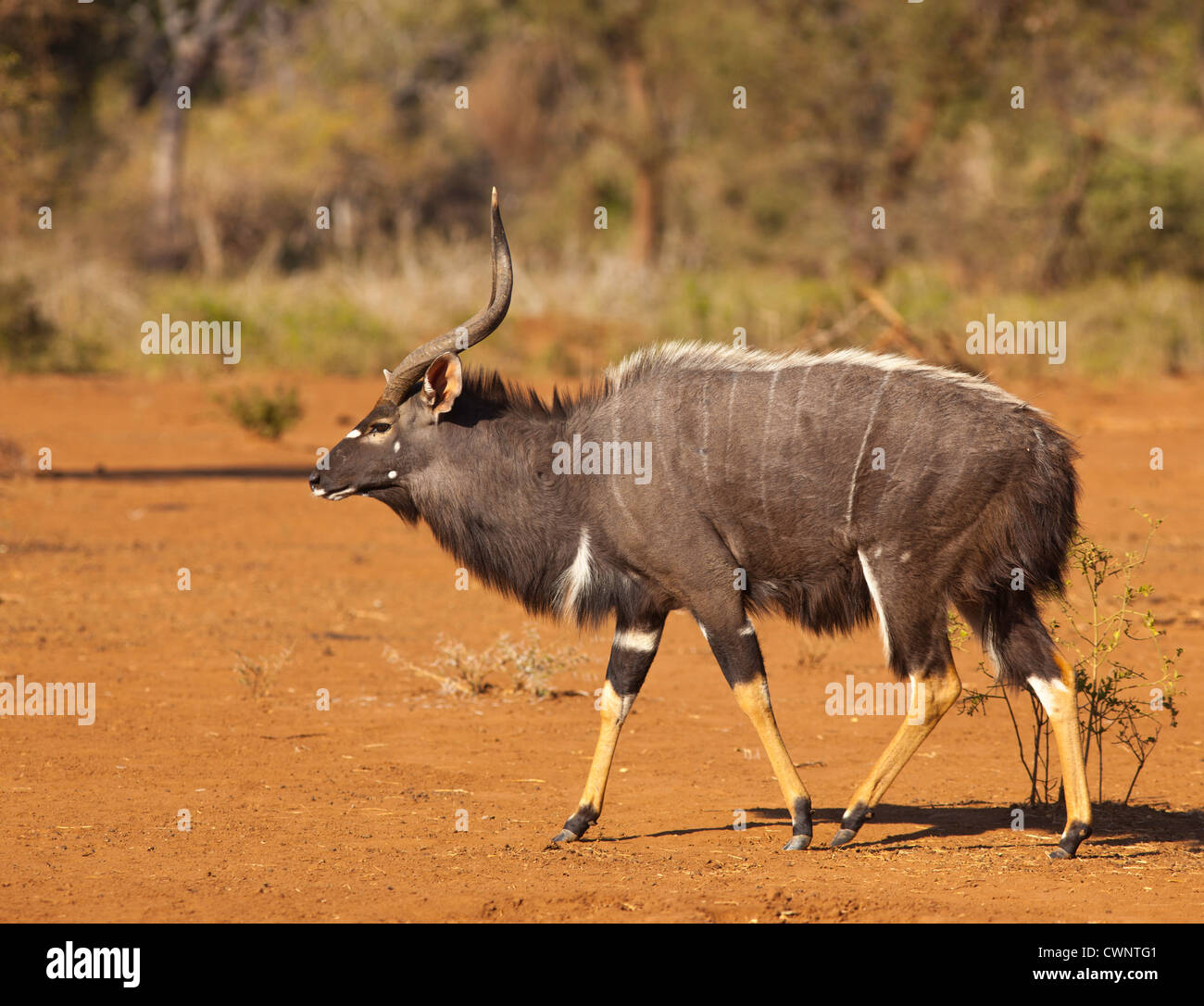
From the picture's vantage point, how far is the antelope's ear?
605 centimetres

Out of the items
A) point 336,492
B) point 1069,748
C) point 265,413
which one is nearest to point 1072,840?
point 1069,748

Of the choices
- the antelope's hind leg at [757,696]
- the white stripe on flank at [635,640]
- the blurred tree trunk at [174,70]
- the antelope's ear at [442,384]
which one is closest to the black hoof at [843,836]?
the antelope's hind leg at [757,696]

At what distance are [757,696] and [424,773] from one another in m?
1.97

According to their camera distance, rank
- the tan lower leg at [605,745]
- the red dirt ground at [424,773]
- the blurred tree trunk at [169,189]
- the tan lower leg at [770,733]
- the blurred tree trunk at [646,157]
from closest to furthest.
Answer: the red dirt ground at [424,773] → the tan lower leg at [770,733] → the tan lower leg at [605,745] → the blurred tree trunk at [169,189] → the blurred tree trunk at [646,157]

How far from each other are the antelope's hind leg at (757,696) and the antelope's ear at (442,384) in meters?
1.35

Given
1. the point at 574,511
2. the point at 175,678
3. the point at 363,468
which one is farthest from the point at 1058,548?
the point at 175,678

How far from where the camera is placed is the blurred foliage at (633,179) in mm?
23625

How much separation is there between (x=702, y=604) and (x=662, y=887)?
1099 millimetres

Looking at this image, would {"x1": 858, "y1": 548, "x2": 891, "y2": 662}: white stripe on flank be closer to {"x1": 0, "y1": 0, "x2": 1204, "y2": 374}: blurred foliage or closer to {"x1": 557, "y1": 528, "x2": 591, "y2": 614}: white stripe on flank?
{"x1": 557, "y1": 528, "x2": 591, "y2": 614}: white stripe on flank

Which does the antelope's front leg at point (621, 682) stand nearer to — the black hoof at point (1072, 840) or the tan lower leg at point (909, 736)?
the tan lower leg at point (909, 736)

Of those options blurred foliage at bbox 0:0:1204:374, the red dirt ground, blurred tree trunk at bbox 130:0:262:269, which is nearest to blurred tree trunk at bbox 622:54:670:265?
blurred foliage at bbox 0:0:1204:374

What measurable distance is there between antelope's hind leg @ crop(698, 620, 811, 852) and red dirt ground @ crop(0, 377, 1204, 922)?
0.16m

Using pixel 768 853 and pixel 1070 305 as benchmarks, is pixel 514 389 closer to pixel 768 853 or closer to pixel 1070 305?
pixel 768 853

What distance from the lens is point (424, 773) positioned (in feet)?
23.3
